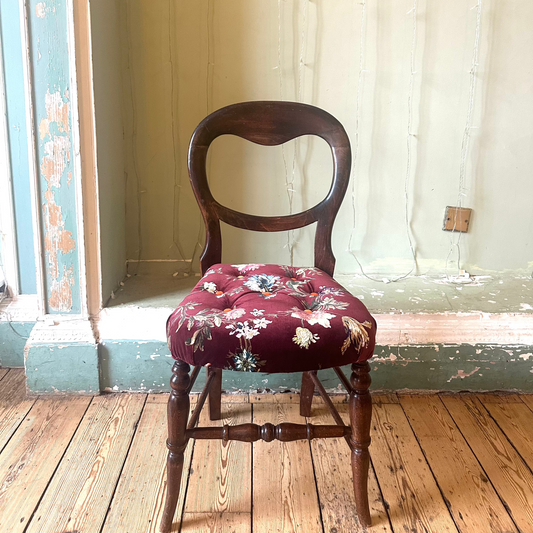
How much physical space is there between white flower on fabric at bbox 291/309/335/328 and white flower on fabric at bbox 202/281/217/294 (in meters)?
0.20

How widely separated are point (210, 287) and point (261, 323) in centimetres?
21

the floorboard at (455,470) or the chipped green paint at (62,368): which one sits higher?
the chipped green paint at (62,368)

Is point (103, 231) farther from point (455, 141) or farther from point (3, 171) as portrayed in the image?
point (455, 141)

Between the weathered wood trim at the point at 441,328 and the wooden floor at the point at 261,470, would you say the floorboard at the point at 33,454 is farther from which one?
the weathered wood trim at the point at 441,328

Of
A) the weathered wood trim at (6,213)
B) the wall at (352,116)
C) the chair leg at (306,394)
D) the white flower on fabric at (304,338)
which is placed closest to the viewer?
the white flower on fabric at (304,338)

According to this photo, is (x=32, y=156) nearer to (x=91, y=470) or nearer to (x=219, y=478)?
(x=91, y=470)

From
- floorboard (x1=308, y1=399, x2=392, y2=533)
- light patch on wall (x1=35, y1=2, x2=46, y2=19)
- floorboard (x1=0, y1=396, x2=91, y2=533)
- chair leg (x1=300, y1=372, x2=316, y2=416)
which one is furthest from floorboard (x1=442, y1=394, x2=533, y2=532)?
light patch on wall (x1=35, y1=2, x2=46, y2=19)

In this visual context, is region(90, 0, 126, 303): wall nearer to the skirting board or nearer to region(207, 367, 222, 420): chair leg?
the skirting board

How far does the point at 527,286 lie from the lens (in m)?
1.66

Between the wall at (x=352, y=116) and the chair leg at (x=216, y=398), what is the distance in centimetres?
55

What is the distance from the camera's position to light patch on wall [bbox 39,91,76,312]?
1.25 metres

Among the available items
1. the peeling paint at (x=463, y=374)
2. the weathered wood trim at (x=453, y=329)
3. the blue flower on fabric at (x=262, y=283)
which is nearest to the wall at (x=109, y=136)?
the weathered wood trim at (x=453, y=329)

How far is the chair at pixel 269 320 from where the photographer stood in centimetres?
85

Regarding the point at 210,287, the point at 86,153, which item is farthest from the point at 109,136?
the point at 210,287
